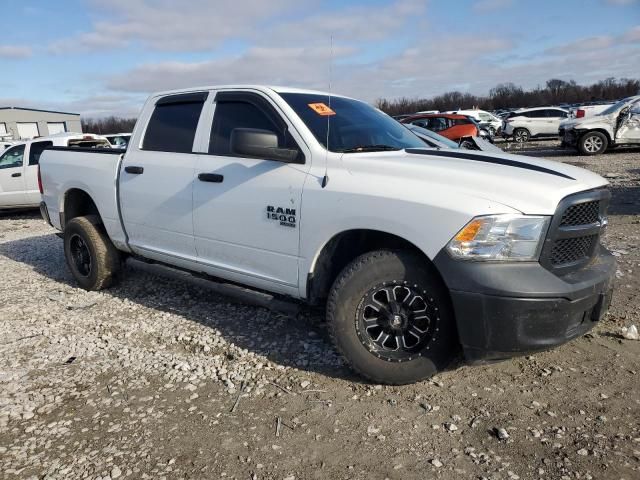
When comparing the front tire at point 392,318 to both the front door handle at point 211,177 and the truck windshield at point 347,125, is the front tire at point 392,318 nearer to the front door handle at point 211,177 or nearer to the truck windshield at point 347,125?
the truck windshield at point 347,125

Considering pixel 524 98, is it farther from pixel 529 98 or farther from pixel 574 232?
pixel 574 232

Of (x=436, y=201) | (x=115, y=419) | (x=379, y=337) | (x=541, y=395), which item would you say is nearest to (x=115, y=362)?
(x=115, y=419)

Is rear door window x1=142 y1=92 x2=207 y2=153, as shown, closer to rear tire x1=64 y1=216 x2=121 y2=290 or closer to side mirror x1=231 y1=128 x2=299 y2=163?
side mirror x1=231 y1=128 x2=299 y2=163

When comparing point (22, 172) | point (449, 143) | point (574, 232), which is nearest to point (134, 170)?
point (574, 232)

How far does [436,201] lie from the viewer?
2795 millimetres

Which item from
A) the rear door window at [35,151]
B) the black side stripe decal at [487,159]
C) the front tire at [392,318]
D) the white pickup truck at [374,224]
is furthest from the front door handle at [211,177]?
the rear door window at [35,151]

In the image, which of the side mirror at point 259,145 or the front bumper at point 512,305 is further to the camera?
the side mirror at point 259,145

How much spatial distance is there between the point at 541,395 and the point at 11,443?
3078 millimetres

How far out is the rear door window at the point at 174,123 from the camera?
4215 mm

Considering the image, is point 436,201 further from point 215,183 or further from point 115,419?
point 115,419

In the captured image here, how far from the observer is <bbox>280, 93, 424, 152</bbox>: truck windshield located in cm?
356

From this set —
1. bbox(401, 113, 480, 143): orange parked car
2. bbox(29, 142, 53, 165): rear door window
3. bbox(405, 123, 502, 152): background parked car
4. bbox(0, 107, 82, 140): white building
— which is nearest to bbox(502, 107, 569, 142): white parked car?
bbox(401, 113, 480, 143): orange parked car

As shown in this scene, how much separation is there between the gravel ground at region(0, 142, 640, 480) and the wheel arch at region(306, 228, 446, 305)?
563 millimetres

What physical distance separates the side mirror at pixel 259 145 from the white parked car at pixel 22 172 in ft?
28.4
